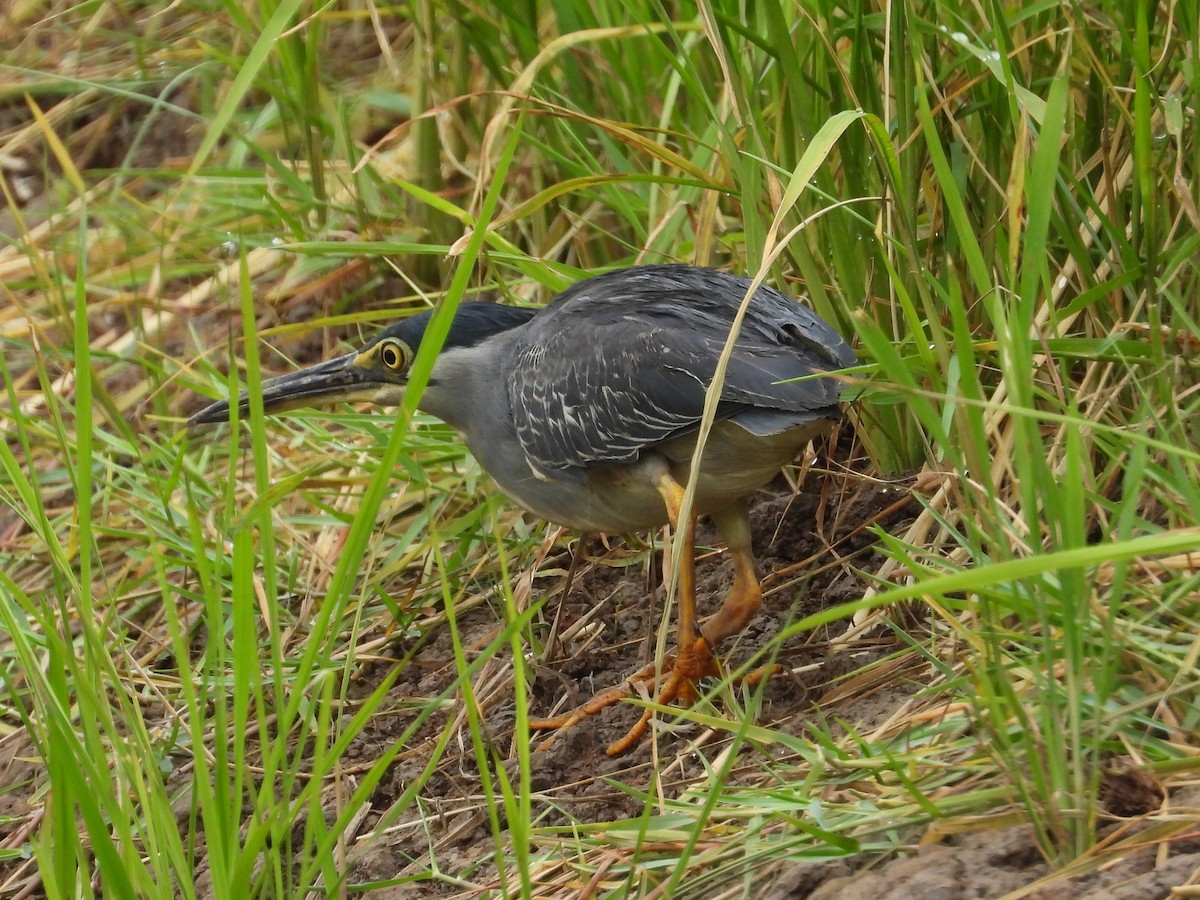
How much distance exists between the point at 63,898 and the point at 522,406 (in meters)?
1.55

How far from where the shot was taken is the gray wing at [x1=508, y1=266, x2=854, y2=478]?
2.85 m

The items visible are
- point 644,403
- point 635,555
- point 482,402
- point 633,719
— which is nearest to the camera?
point 644,403

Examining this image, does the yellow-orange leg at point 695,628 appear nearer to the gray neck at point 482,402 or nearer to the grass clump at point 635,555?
the grass clump at point 635,555

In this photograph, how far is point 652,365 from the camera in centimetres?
301

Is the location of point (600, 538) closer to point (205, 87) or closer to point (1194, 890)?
point (1194, 890)

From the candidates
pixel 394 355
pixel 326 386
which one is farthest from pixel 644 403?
pixel 326 386

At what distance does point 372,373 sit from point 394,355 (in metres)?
0.10

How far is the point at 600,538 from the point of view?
12.3ft

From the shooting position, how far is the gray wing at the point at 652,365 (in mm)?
2848

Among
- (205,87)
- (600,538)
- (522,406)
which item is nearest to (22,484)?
(522,406)

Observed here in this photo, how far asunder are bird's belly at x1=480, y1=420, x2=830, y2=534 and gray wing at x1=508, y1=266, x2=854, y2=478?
5 centimetres

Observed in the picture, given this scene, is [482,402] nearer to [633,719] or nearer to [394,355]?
[394,355]

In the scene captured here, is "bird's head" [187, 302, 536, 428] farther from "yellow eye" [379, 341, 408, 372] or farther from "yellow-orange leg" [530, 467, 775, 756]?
"yellow-orange leg" [530, 467, 775, 756]

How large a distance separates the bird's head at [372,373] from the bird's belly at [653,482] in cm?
37
